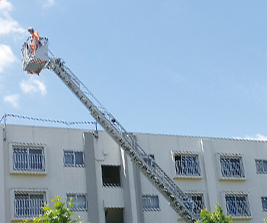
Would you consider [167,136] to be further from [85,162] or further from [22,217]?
[22,217]

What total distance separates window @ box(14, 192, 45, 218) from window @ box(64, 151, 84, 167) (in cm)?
281

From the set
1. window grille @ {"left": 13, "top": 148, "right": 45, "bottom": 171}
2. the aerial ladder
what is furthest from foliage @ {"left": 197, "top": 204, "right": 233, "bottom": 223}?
window grille @ {"left": 13, "top": 148, "right": 45, "bottom": 171}

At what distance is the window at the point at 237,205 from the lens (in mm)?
45219

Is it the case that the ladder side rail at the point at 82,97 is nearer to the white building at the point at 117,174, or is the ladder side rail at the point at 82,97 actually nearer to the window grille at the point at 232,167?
the white building at the point at 117,174

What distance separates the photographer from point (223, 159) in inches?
1820

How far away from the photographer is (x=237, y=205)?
45625 mm

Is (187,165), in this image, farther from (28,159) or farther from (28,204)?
(28,204)

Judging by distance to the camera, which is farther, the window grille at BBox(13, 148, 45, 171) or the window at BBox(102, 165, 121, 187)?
the window at BBox(102, 165, 121, 187)

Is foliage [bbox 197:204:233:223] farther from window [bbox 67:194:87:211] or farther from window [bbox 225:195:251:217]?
window [bbox 225:195:251:217]

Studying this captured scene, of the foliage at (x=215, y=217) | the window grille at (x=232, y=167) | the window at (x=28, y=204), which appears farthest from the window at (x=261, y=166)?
the window at (x=28, y=204)

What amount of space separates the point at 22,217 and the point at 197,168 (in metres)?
13.4

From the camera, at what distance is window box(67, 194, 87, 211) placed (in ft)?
132

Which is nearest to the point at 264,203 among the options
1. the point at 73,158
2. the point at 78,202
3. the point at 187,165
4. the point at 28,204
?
the point at 187,165

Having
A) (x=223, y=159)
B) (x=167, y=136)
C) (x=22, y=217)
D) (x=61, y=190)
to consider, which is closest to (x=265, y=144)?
(x=223, y=159)
